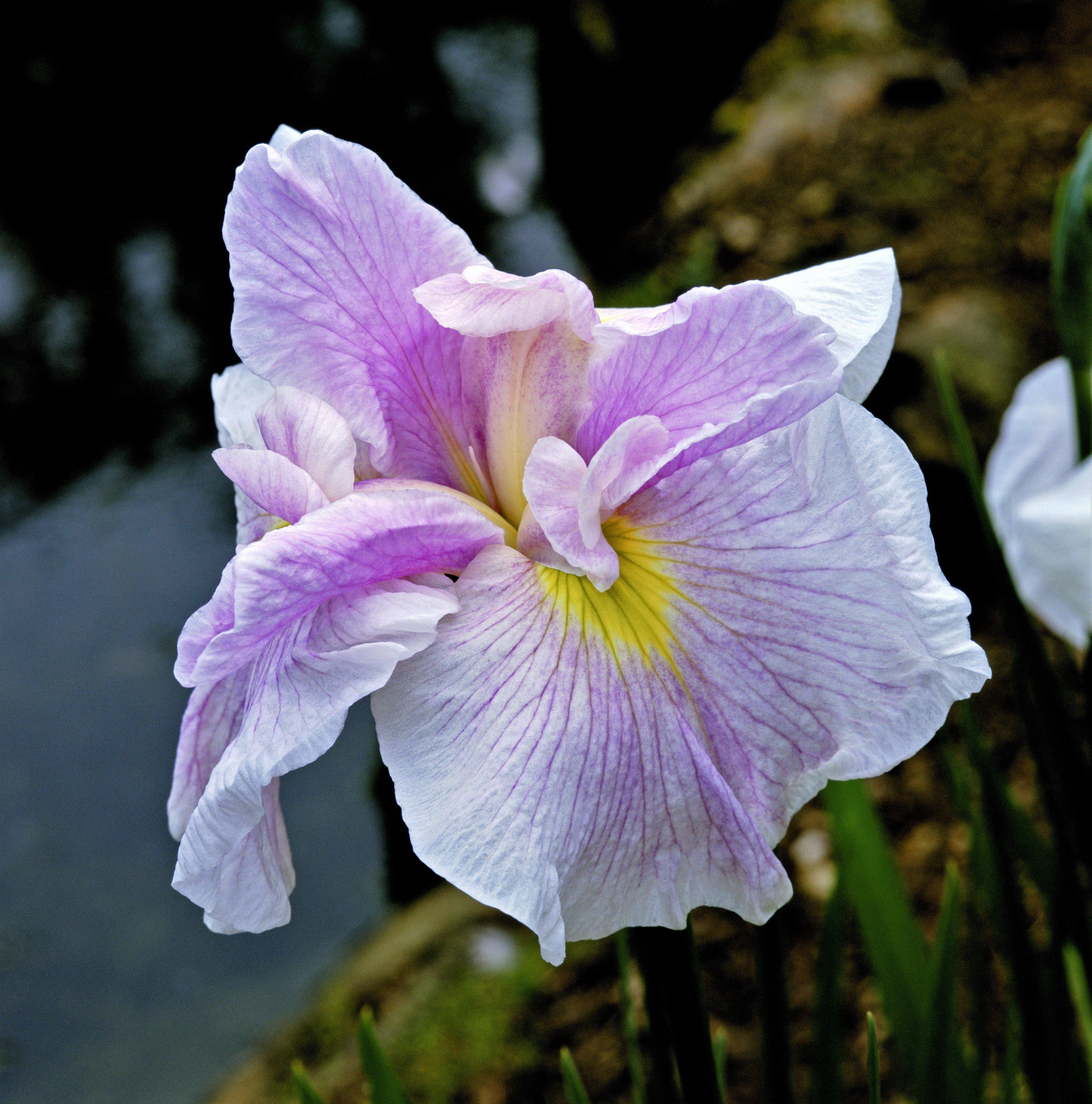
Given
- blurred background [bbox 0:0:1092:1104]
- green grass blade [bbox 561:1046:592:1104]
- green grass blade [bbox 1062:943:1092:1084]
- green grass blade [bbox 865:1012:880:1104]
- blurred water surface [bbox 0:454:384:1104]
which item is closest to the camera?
green grass blade [bbox 865:1012:880:1104]

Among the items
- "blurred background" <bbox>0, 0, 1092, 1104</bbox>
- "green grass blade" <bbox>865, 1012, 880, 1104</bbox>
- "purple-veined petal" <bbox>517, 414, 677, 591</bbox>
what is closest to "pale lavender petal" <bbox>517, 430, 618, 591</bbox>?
"purple-veined petal" <bbox>517, 414, 677, 591</bbox>

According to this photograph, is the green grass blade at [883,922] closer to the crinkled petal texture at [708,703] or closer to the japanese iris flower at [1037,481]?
the japanese iris flower at [1037,481]

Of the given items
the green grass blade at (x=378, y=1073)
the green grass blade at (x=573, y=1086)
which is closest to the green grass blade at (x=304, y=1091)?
the green grass blade at (x=378, y=1073)

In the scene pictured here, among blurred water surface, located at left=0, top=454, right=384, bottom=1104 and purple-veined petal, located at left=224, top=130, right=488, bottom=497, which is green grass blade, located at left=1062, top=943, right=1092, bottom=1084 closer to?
purple-veined petal, located at left=224, top=130, right=488, bottom=497

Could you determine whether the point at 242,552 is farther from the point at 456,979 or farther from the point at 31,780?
the point at 31,780

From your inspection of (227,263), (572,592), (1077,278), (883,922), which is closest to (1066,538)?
(1077,278)

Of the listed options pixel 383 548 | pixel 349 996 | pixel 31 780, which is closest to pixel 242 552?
pixel 383 548
